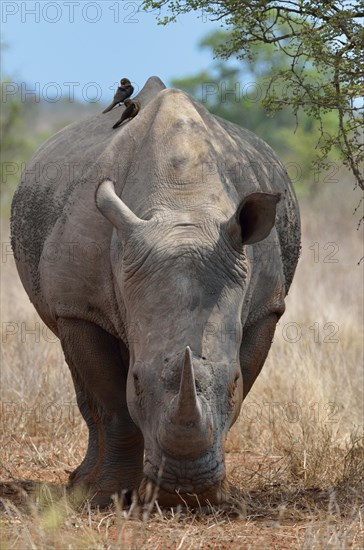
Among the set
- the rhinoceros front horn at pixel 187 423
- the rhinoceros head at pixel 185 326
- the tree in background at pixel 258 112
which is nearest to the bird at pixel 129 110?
the rhinoceros head at pixel 185 326

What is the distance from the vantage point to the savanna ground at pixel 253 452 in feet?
16.0

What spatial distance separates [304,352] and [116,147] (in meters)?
3.81

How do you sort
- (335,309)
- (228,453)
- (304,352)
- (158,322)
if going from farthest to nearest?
(335,309)
(304,352)
(228,453)
(158,322)

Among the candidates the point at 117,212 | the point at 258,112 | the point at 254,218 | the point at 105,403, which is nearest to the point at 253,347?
the point at 105,403

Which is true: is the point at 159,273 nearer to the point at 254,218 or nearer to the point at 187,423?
the point at 254,218

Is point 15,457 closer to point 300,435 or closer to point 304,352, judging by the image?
point 300,435

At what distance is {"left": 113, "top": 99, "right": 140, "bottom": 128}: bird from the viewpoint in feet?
22.2

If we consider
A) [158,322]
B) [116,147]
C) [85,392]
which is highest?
[116,147]

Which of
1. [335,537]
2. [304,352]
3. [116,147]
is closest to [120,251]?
[116,147]

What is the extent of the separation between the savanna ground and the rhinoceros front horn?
1.18ft

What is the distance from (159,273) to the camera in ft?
17.0

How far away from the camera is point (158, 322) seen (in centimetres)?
508

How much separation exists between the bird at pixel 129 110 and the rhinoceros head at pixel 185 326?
1.25 m

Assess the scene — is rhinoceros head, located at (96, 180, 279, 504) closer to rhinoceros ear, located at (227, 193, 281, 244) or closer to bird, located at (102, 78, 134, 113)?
rhinoceros ear, located at (227, 193, 281, 244)
